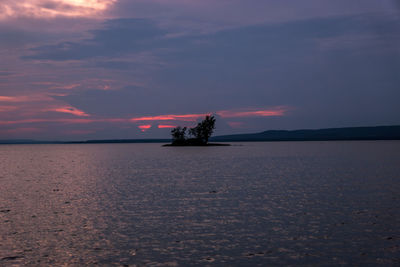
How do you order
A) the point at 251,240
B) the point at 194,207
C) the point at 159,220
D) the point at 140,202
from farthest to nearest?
the point at 140,202, the point at 194,207, the point at 159,220, the point at 251,240

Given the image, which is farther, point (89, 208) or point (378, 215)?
point (89, 208)

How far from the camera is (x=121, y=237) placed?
24391 mm

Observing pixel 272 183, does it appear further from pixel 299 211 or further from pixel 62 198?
pixel 62 198

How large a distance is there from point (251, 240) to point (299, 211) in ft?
33.9

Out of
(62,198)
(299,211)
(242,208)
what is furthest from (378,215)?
(62,198)

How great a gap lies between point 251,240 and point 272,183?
104ft

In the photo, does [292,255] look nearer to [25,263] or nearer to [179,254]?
[179,254]

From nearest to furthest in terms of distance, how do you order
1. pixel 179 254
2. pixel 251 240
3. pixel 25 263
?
pixel 25 263 < pixel 179 254 < pixel 251 240

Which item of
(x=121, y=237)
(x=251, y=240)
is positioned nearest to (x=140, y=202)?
(x=121, y=237)

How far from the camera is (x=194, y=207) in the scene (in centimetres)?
3503

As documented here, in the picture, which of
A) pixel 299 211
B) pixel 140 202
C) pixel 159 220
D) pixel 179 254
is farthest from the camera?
pixel 140 202

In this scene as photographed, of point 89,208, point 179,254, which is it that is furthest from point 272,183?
point 179,254

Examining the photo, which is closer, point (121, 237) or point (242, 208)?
point (121, 237)

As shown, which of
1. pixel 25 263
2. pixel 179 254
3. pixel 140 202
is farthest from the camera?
pixel 140 202
